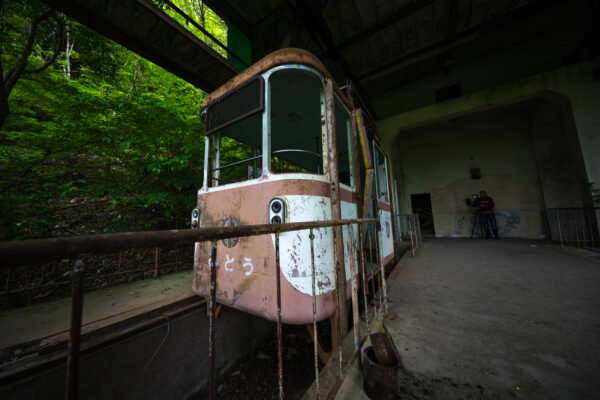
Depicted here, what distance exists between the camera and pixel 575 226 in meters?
6.79

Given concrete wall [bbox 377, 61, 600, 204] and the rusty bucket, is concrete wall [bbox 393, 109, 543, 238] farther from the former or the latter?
the rusty bucket

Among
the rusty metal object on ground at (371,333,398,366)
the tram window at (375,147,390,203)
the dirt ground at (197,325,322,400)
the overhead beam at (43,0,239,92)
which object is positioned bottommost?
the dirt ground at (197,325,322,400)

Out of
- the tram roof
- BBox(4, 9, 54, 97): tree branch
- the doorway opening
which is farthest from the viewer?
the doorway opening

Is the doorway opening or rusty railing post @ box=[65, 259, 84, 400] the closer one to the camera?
rusty railing post @ box=[65, 259, 84, 400]

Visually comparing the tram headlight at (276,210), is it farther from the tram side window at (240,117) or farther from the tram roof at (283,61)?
the tram roof at (283,61)

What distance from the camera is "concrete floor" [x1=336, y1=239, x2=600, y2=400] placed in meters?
1.40

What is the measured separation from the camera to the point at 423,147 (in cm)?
1089

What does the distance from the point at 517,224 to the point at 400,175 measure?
16.8ft

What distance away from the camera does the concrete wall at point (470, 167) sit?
8.71 m

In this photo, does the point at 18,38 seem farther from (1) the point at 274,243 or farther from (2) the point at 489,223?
(2) the point at 489,223

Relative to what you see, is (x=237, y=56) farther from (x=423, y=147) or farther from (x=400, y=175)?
(x=423, y=147)

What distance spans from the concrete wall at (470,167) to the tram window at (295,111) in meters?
7.84

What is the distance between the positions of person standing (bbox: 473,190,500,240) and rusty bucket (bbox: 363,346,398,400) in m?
10.1

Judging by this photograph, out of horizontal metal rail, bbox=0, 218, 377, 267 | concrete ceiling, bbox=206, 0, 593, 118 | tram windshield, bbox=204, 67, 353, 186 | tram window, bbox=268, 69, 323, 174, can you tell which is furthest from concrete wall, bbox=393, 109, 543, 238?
horizontal metal rail, bbox=0, 218, 377, 267
